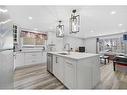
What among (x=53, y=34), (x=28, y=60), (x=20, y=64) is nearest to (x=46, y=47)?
(x=53, y=34)

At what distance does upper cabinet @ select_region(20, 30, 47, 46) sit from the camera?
539 cm

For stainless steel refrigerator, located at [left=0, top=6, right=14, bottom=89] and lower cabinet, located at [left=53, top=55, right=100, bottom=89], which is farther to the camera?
lower cabinet, located at [left=53, top=55, right=100, bottom=89]

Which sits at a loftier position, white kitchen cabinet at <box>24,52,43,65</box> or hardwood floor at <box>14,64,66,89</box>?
white kitchen cabinet at <box>24,52,43,65</box>

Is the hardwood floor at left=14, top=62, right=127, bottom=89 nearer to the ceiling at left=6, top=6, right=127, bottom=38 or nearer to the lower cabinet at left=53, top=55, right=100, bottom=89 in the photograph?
the lower cabinet at left=53, top=55, right=100, bottom=89

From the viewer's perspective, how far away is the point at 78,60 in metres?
1.86

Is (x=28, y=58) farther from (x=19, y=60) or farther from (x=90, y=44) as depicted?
(x=90, y=44)

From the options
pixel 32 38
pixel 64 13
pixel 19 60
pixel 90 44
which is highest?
pixel 64 13

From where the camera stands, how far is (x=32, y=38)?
5.89m

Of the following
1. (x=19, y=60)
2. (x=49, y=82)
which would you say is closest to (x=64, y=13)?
(x=49, y=82)

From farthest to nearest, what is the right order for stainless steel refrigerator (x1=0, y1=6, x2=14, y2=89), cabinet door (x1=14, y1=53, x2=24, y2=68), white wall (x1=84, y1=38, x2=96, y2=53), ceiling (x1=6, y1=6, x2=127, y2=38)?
1. white wall (x1=84, y1=38, x2=96, y2=53)
2. cabinet door (x1=14, y1=53, x2=24, y2=68)
3. ceiling (x1=6, y1=6, x2=127, y2=38)
4. stainless steel refrigerator (x1=0, y1=6, x2=14, y2=89)

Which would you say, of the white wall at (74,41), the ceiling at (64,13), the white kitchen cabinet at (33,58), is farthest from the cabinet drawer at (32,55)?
the white wall at (74,41)

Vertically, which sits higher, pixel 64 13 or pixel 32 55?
pixel 64 13

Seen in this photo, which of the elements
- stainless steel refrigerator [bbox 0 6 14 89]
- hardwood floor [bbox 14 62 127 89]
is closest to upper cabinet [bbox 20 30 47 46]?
hardwood floor [bbox 14 62 127 89]
